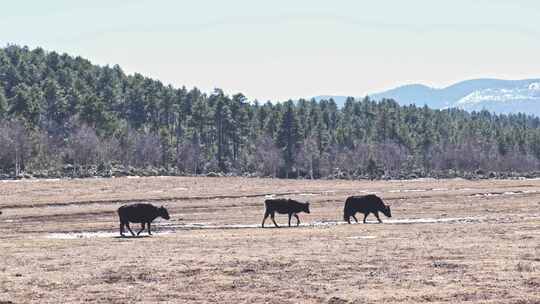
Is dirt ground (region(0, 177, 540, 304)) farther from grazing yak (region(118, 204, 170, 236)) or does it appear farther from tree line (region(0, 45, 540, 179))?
tree line (region(0, 45, 540, 179))

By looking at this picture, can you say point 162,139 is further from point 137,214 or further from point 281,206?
point 137,214

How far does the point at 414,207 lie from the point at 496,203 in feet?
21.2

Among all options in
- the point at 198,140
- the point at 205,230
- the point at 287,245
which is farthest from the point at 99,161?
the point at 287,245

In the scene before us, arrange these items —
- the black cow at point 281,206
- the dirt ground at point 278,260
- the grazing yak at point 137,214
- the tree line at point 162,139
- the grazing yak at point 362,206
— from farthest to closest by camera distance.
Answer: the tree line at point 162,139, the grazing yak at point 362,206, the black cow at point 281,206, the grazing yak at point 137,214, the dirt ground at point 278,260

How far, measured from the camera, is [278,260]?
26578 mm

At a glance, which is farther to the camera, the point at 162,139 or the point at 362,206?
the point at 162,139

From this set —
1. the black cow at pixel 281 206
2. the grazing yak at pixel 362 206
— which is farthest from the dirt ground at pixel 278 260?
the grazing yak at pixel 362 206

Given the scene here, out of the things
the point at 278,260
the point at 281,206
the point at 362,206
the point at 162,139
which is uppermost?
the point at 162,139

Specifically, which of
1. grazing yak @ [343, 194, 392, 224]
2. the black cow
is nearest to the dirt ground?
the black cow

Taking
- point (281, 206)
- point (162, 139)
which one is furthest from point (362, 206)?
point (162, 139)

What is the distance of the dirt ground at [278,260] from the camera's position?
67.3 ft

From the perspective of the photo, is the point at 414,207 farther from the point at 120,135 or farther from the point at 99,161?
the point at 120,135

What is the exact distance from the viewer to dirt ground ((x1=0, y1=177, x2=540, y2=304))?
20516 mm

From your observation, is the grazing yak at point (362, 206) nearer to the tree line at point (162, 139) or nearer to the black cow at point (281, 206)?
the black cow at point (281, 206)
